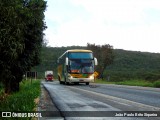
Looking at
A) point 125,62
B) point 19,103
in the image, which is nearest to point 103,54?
point 125,62

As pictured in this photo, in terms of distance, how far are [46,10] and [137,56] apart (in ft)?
389

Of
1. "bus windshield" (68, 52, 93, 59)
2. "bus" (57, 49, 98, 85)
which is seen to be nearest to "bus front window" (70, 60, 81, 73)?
"bus" (57, 49, 98, 85)

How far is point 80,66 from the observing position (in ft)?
131

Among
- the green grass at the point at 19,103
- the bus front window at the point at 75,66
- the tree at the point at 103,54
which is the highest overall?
the tree at the point at 103,54

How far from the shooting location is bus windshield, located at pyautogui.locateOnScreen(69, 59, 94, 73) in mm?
39781

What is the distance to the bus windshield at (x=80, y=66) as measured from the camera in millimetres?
39781

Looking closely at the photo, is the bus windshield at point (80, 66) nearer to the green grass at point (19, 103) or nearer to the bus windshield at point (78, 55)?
the bus windshield at point (78, 55)

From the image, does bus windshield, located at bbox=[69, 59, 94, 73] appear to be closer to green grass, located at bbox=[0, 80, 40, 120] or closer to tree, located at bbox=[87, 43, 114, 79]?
green grass, located at bbox=[0, 80, 40, 120]

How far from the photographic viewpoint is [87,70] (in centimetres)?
4028

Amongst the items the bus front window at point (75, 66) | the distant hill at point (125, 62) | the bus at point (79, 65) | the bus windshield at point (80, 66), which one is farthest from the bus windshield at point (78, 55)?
the distant hill at point (125, 62)

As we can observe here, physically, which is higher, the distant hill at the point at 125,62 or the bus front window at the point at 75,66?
the distant hill at the point at 125,62

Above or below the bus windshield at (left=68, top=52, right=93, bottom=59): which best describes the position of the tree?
above

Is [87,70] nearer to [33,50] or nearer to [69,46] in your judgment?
[33,50]

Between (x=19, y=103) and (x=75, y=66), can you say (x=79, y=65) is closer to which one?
(x=75, y=66)
